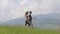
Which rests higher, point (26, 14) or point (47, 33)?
point (26, 14)

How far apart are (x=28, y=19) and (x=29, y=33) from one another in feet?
21.6

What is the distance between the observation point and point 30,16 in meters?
23.3

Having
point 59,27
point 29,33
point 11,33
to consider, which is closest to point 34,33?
point 29,33

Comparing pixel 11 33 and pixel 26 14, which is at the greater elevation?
pixel 26 14

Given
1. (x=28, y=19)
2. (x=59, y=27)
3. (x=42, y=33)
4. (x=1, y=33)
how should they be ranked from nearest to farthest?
1. (x=1, y=33)
2. (x=42, y=33)
3. (x=59, y=27)
4. (x=28, y=19)

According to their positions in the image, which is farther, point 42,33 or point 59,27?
point 59,27

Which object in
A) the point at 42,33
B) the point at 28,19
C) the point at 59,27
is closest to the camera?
the point at 42,33

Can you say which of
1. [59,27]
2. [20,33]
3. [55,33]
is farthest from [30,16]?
[20,33]

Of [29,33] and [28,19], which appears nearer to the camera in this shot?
[29,33]

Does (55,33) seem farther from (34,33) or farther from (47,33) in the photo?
(34,33)

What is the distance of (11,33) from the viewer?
16.3 m

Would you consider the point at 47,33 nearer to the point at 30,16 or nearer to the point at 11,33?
the point at 11,33

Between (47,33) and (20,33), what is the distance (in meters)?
2.14

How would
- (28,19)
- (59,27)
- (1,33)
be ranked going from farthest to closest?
(28,19), (59,27), (1,33)
